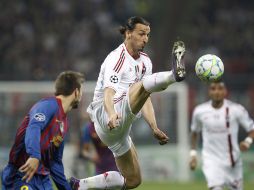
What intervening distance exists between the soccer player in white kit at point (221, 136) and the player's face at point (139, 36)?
3.04m

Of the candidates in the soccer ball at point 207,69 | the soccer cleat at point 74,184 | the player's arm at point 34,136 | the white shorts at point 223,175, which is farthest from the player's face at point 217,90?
the player's arm at point 34,136

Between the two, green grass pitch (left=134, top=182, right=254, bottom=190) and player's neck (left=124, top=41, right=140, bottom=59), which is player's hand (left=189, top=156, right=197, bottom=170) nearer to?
player's neck (left=124, top=41, right=140, bottom=59)

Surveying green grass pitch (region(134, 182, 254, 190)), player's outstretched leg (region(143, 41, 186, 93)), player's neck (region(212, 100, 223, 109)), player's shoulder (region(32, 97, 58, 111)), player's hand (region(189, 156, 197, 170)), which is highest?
player's outstretched leg (region(143, 41, 186, 93))

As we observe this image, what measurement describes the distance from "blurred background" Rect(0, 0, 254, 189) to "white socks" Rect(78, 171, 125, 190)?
8805 millimetres

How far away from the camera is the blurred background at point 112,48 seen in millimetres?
19391

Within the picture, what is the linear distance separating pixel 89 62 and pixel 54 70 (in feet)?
3.62

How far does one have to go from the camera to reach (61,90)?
8320mm

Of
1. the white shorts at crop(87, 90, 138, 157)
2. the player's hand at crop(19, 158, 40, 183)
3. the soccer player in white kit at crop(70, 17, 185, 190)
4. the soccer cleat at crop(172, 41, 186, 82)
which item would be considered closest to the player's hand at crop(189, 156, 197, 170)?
the soccer player in white kit at crop(70, 17, 185, 190)

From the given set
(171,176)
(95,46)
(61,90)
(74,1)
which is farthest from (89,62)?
(61,90)

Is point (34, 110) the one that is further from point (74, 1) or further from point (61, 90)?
point (74, 1)

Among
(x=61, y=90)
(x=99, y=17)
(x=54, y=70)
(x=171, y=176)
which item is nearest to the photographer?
(x=61, y=90)

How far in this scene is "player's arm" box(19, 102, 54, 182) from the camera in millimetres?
7480

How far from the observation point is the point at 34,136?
7609 mm

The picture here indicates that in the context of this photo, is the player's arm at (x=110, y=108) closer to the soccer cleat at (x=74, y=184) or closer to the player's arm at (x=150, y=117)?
the player's arm at (x=150, y=117)
